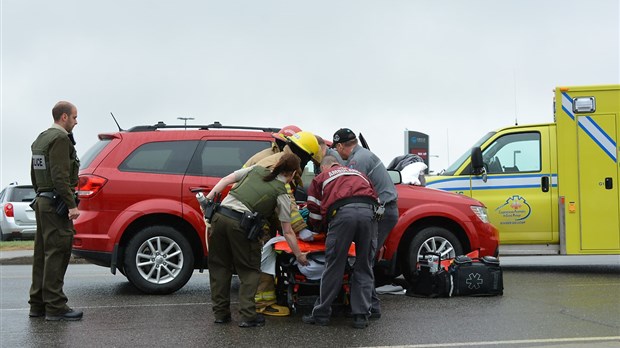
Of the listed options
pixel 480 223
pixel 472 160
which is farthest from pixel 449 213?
pixel 472 160

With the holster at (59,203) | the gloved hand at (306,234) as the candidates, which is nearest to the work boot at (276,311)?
the gloved hand at (306,234)

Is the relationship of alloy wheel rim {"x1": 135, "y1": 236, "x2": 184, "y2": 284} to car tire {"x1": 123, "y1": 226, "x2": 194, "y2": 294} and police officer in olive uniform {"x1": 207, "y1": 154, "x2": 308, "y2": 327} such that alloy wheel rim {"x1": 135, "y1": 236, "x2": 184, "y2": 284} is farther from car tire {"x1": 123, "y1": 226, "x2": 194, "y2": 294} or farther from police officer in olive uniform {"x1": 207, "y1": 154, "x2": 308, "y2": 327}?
police officer in olive uniform {"x1": 207, "y1": 154, "x2": 308, "y2": 327}

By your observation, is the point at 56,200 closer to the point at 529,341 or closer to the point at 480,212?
the point at 529,341

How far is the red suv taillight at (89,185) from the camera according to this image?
907 cm

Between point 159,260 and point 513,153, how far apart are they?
602 centimetres

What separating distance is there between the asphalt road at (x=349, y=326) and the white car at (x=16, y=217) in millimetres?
10714

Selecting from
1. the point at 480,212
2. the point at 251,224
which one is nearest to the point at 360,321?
the point at 251,224

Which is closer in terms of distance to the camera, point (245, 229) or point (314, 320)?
point (245, 229)

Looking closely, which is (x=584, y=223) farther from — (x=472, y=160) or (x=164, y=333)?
(x=164, y=333)

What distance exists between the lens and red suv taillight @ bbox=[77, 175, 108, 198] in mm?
9070

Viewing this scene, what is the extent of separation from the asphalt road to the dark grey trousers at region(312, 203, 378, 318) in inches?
10.2

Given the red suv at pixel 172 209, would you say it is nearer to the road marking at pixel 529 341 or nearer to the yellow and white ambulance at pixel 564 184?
the yellow and white ambulance at pixel 564 184

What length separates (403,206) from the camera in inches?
383

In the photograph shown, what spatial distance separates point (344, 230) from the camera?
23.2ft
